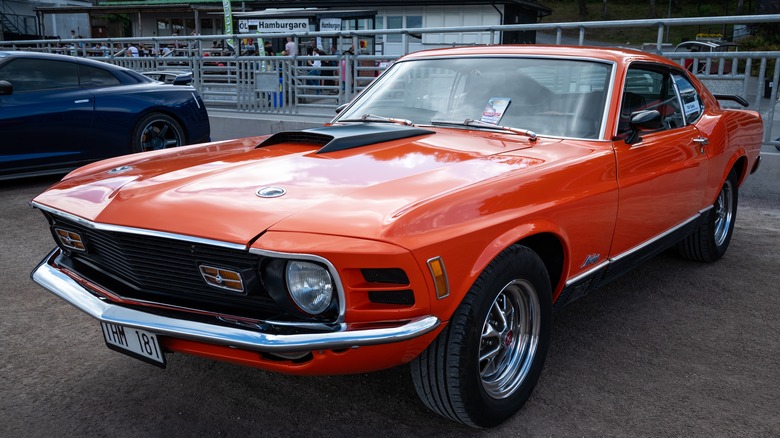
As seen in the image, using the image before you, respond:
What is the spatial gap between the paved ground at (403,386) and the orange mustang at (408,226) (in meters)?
0.34

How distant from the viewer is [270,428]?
2.67 meters

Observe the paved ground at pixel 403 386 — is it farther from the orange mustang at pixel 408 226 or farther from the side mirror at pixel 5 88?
the side mirror at pixel 5 88

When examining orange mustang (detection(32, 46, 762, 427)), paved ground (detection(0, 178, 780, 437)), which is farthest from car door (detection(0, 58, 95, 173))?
orange mustang (detection(32, 46, 762, 427))

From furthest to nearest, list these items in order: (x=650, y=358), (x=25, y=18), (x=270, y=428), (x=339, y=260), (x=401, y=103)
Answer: (x=25, y=18) → (x=401, y=103) → (x=650, y=358) → (x=270, y=428) → (x=339, y=260)

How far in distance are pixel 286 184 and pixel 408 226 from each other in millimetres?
642

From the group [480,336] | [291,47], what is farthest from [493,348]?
[291,47]

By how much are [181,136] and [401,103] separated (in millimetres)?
5043

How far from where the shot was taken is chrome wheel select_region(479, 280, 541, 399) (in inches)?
107

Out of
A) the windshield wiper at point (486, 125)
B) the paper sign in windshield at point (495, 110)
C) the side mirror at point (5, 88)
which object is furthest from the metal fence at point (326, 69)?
the windshield wiper at point (486, 125)

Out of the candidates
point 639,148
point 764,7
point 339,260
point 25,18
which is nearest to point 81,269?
point 339,260

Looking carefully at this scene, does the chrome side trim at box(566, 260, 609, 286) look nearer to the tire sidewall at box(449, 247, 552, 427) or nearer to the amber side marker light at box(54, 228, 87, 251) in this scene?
the tire sidewall at box(449, 247, 552, 427)

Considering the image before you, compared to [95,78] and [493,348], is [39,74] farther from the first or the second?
[493,348]

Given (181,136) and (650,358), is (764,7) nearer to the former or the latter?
(181,136)

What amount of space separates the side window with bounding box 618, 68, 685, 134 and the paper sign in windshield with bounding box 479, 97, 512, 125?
2.04 ft
